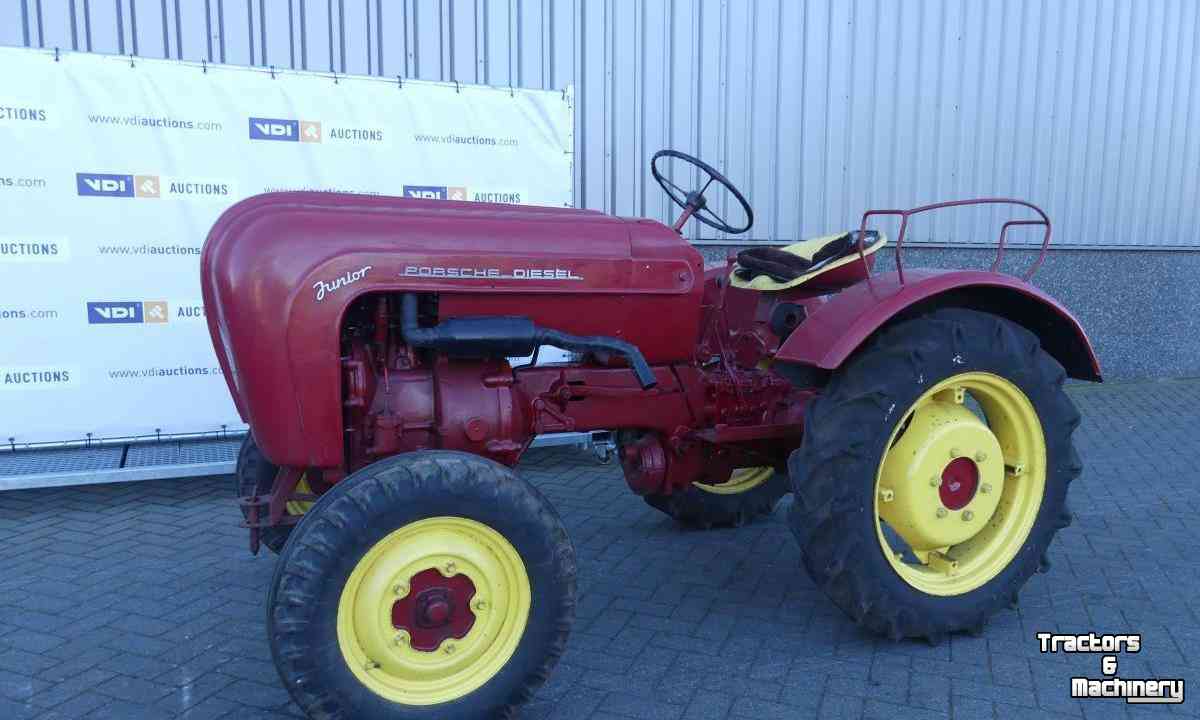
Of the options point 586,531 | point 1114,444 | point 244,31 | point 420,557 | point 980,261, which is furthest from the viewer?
point 980,261

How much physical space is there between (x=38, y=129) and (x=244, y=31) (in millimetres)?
1372

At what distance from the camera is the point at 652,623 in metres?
3.16

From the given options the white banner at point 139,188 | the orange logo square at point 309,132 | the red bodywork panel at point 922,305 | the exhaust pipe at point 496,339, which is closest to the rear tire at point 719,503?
the red bodywork panel at point 922,305

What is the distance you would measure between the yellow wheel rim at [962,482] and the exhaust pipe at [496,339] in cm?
91

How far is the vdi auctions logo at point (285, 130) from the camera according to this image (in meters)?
4.71

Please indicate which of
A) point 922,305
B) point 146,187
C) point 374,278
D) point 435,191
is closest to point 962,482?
point 922,305

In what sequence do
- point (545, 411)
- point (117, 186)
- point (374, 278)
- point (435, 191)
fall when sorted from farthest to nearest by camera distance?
point (435, 191) < point (117, 186) < point (545, 411) < point (374, 278)

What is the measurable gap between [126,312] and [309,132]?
4.33 feet

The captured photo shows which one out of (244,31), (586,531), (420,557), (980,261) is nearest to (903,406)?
(420,557)

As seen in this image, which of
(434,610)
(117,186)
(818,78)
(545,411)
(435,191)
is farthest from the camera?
(818,78)

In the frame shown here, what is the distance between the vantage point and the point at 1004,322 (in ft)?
9.84

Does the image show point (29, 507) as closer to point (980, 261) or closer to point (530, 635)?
point (530, 635)

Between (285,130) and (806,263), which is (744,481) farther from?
(285,130)

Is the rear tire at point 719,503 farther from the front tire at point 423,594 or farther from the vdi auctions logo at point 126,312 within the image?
the vdi auctions logo at point 126,312
